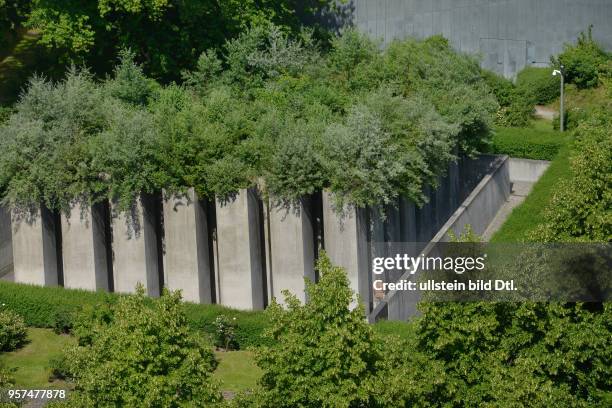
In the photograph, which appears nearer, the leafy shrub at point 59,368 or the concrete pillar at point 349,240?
the leafy shrub at point 59,368

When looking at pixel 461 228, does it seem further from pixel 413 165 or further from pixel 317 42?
pixel 317 42

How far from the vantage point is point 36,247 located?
129 ft

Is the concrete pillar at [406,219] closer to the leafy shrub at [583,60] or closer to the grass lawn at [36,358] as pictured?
the grass lawn at [36,358]

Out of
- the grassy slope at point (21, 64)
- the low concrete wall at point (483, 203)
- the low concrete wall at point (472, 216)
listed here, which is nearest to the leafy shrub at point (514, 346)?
the low concrete wall at point (472, 216)

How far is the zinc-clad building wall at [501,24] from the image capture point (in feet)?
168

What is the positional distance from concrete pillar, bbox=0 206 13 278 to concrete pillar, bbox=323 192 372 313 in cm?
1089

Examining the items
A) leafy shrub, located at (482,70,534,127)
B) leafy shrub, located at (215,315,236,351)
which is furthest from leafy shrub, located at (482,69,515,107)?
leafy shrub, located at (215,315,236,351)

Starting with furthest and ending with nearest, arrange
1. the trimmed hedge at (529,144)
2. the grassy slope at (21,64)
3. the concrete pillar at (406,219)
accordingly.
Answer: the grassy slope at (21,64), the trimmed hedge at (529,144), the concrete pillar at (406,219)

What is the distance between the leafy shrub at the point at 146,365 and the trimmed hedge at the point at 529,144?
21.9 m

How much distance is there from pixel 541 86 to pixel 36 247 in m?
21.9

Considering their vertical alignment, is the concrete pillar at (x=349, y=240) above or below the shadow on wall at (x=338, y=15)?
below

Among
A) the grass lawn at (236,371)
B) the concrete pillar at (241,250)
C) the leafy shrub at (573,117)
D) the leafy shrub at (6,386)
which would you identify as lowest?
the grass lawn at (236,371)

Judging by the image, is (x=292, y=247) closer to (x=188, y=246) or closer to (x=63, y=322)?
(x=188, y=246)

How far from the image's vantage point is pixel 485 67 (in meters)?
52.6
